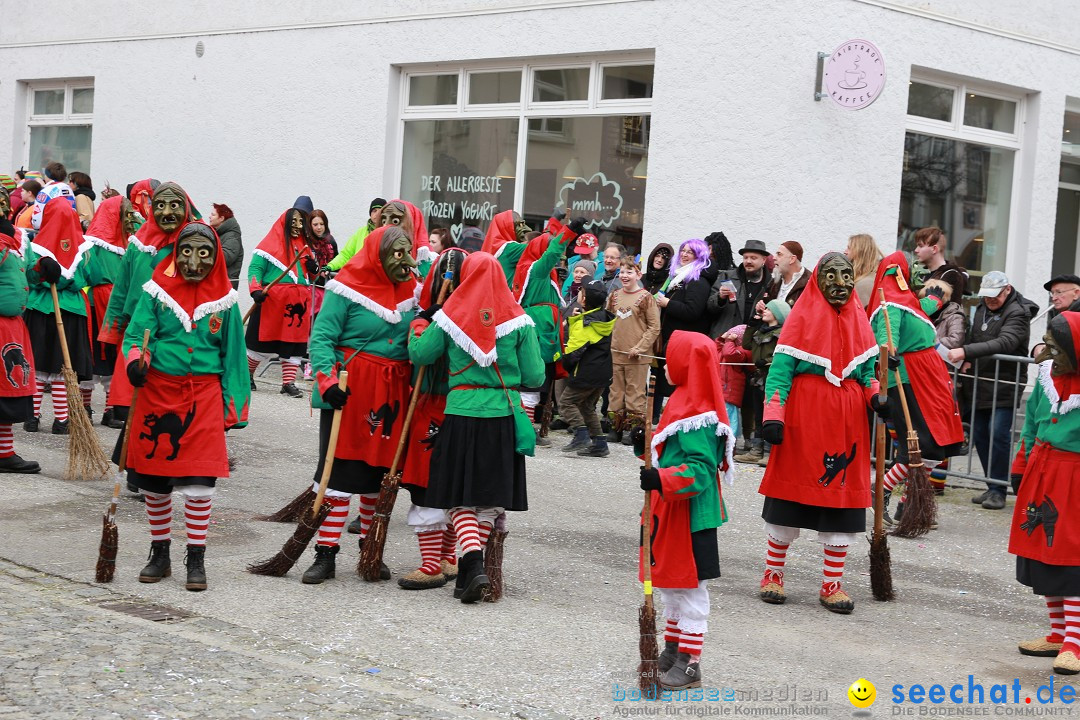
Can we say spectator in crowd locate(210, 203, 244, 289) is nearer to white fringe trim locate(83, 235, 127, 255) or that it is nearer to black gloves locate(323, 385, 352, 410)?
white fringe trim locate(83, 235, 127, 255)

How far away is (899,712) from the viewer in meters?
5.25

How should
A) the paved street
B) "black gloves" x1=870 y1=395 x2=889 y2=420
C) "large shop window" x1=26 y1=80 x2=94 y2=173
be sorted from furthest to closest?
1. "large shop window" x1=26 y1=80 x2=94 y2=173
2. "black gloves" x1=870 y1=395 x2=889 y2=420
3. the paved street

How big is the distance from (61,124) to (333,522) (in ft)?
54.1

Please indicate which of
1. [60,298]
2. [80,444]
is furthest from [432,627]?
[60,298]

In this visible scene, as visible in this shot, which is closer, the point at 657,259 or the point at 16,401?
the point at 16,401

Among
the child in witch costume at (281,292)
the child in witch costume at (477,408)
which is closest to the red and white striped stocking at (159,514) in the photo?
the child in witch costume at (477,408)

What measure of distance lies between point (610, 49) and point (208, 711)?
35.7ft

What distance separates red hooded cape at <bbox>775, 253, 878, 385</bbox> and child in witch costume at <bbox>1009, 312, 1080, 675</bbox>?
A: 1075mm

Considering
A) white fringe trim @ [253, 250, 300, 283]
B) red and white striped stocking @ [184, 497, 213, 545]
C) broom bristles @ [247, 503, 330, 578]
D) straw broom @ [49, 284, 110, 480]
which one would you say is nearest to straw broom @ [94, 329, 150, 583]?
red and white striped stocking @ [184, 497, 213, 545]

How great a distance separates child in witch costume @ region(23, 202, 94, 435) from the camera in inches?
400

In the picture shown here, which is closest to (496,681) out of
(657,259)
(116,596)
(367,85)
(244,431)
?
(116,596)

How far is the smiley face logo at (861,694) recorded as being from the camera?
5.07m

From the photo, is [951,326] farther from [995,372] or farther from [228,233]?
[228,233]

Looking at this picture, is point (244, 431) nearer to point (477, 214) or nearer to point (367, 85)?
point (477, 214)
